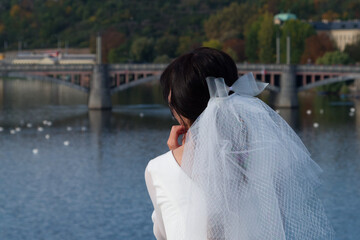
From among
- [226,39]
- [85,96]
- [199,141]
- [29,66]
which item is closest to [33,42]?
[226,39]

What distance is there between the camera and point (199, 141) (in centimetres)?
348

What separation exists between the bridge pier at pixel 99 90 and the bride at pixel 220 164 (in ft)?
201

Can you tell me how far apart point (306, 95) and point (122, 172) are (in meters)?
53.1

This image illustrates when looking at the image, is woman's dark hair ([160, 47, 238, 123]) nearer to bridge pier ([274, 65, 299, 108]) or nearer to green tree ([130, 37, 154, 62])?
bridge pier ([274, 65, 299, 108])

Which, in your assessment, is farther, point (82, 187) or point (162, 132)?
point (162, 132)

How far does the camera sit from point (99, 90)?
214 ft

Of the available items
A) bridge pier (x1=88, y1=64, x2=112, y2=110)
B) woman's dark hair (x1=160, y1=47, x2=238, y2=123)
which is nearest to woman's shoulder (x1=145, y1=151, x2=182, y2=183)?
woman's dark hair (x1=160, y1=47, x2=238, y2=123)

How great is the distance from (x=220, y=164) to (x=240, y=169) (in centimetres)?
8

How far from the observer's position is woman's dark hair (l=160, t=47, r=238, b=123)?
3430 mm

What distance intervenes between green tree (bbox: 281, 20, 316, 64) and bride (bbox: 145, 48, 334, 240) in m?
96.4

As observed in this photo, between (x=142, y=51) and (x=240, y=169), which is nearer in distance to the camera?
(x=240, y=169)

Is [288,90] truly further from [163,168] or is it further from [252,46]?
[163,168]

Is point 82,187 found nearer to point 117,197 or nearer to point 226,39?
point 117,197

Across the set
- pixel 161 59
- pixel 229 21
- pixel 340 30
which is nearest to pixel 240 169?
pixel 161 59
